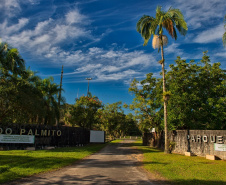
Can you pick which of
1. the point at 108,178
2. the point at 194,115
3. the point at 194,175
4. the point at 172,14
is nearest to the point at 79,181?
the point at 108,178

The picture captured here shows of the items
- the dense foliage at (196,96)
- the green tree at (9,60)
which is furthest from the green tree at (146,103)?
the green tree at (9,60)

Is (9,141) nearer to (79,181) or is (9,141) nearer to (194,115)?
(79,181)

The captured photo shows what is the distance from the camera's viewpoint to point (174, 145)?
18516 mm

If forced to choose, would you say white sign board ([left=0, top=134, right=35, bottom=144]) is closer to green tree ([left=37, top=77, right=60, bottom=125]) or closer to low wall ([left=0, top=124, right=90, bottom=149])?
low wall ([left=0, top=124, right=90, bottom=149])

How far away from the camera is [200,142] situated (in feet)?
51.0

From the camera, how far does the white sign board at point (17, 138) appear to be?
1716 centimetres

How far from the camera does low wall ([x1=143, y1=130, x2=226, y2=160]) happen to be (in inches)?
541

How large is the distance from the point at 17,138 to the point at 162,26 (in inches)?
660

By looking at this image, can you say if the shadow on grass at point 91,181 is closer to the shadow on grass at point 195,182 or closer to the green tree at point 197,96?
the shadow on grass at point 195,182

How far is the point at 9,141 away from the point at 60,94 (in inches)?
406

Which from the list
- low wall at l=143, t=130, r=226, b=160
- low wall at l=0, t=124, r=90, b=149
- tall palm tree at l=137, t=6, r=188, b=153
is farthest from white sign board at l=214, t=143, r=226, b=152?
low wall at l=0, t=124, r=90, b=149

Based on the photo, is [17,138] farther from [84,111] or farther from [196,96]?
[196,96]

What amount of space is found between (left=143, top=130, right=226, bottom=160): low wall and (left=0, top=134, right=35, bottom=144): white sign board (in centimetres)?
1323

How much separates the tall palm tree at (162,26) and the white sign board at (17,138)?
495 inches
